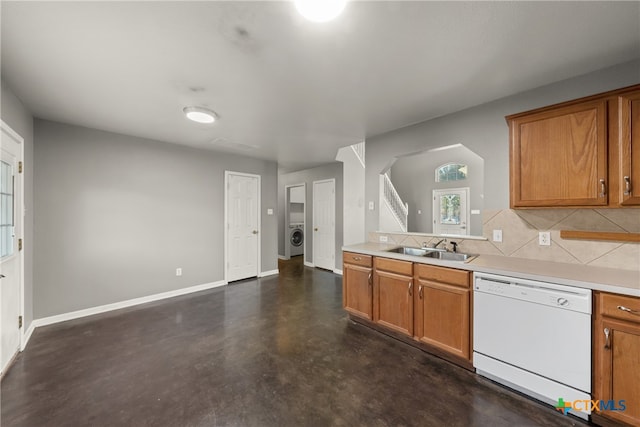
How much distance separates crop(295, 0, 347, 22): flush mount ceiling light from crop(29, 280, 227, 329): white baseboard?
4164mm

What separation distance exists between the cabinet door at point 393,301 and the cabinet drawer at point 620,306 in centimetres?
126

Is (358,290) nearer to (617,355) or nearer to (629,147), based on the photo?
(617,355)

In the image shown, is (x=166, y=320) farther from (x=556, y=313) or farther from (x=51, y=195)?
(x=556, y=313)

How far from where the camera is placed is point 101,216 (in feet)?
10.8

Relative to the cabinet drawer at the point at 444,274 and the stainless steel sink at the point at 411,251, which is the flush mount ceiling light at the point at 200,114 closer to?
the stainless steel sink at the point at 411,251

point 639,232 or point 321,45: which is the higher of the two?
point 321,45

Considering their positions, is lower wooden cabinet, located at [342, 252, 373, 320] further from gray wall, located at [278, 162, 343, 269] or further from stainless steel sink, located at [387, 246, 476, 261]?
gray wall, located at [278, 162, 343, 269]

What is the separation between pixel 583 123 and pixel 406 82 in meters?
1.34

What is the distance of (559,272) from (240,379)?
256cm

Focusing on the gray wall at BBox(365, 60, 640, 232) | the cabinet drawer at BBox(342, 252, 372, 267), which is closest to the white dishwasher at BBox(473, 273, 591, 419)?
the gray wall at BBox(365, 60, 640, 232)

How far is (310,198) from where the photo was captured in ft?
19.9

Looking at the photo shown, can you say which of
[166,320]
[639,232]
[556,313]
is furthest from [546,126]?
[166,320]

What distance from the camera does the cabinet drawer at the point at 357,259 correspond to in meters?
2.83

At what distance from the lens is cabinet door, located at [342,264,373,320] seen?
9.20 ft
